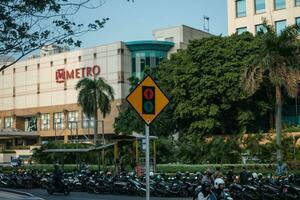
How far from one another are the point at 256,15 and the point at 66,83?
32.6 meters

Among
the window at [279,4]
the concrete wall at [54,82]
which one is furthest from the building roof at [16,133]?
the window at [279,4]

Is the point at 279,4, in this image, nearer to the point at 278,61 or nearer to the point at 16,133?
the point at 278,61

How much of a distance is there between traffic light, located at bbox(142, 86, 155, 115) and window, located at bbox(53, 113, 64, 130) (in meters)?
74.0

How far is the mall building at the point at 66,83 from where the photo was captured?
248ft

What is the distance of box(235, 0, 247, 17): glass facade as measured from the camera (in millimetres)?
61938

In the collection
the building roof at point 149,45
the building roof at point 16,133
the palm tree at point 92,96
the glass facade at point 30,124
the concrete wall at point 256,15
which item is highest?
the concrete wall at point 256,15

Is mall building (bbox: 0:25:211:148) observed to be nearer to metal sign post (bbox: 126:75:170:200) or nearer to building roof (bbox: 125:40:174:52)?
building roof (bbox: 125:40:174:52)

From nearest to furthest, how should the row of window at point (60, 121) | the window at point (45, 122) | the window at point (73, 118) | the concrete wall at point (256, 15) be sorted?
the concrete wall at point (256, 15) < the row of window at point (60, 121) < the window at point (73, 118) < the window at point (45, 122)

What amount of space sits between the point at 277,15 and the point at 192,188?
38435mm

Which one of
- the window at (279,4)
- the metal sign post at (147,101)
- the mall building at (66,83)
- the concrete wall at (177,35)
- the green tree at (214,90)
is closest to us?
the metal sign post at (147,101)

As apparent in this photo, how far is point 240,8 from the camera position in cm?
6231

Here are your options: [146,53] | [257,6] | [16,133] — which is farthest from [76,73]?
[257,6]

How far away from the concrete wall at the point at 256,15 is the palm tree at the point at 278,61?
2061cm

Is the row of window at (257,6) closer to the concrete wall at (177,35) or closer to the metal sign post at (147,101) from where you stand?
the concrete wall at (177,35)
